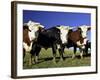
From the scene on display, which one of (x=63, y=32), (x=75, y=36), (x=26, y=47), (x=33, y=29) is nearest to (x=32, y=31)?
(x=33, y=29)

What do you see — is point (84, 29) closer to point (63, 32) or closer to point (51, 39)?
point (63, 32)

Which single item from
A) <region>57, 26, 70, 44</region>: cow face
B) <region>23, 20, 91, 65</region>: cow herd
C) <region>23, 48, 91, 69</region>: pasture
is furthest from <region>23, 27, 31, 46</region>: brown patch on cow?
<region>57, 26, 70, 44</region>: cow face

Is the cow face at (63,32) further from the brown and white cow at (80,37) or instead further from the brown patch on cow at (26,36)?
the brown patch on cow at (26,36)

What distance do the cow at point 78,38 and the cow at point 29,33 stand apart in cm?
30

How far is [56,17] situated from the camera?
7.17ft

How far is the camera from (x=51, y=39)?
→ 2.17 meters

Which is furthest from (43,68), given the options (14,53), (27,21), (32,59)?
(27,21)

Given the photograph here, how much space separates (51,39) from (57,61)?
0.66 ft

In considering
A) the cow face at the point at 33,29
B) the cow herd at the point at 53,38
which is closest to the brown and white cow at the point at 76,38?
the cow herd at the point at 53,38

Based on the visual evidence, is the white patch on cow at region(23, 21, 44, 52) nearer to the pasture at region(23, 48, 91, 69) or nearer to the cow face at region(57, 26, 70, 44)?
the pasture at region(23, 48, 91, 69)

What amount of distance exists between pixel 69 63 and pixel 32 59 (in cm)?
36

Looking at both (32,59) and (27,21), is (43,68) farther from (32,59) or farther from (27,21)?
(27,21)

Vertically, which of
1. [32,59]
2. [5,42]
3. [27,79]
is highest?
[5,42]

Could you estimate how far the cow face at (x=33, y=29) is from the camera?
2086 mm
